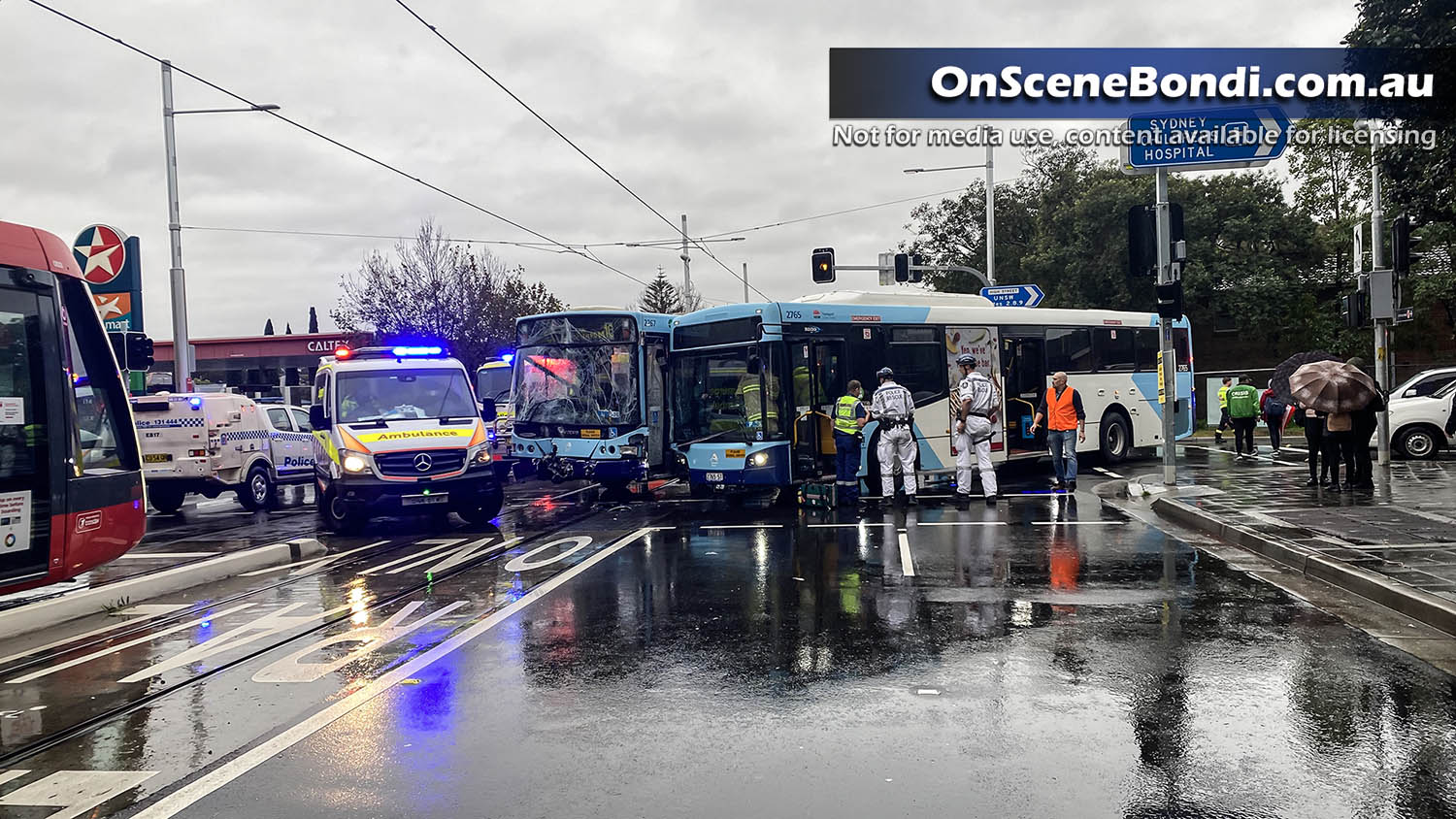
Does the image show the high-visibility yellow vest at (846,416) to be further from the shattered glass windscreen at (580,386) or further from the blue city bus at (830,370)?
the shattered glass windscreen at (580,386)

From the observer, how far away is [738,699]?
18.9ft

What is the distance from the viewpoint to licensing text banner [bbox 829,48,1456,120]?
570 inches

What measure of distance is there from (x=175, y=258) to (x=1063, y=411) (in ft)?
55.4

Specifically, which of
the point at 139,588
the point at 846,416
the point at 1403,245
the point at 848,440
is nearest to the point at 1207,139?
the point at 1403,245

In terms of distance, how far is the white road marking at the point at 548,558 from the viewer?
35.1 ft

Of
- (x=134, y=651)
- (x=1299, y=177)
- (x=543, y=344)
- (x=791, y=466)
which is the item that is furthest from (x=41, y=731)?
(x=1299, y=177)

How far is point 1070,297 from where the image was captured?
43125mm

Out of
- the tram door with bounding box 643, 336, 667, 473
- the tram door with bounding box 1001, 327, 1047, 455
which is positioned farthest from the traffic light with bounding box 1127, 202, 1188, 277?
the tram door with bounding box 643, 336, 667, 473

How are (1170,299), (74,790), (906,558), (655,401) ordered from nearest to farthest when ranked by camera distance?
(74,790)
(906,558)
(1170,299)
(655,401)

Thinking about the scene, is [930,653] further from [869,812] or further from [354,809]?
[354,809]

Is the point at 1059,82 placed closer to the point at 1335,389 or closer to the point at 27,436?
the point at 1335,389

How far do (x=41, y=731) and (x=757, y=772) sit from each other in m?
3.78

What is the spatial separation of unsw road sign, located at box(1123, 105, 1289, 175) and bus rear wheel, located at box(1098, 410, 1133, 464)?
7214 millimetres

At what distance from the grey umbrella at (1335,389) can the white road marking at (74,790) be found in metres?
13.7
